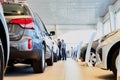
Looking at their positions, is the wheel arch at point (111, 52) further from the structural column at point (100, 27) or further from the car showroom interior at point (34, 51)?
the structural column at point (100, 27)

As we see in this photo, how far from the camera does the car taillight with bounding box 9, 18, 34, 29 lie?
495 centimetres

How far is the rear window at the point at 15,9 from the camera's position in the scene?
5.14 metres

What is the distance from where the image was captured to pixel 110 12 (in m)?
20.1

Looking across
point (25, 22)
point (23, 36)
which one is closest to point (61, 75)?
point (23, 36)

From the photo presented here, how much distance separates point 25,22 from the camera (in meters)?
5.00

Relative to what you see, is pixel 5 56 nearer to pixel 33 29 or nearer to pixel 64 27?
pixel 33 29

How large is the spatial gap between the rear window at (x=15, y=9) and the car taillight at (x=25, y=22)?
206mm

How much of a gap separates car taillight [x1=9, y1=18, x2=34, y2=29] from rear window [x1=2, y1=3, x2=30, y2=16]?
206mm

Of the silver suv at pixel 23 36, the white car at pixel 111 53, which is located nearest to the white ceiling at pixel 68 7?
the silver suv at pixel 23 36

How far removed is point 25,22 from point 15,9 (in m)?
0.42

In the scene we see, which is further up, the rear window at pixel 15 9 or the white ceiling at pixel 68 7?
the white ceiling at pixel 68 7

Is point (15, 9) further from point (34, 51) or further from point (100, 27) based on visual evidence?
point (100, 27)

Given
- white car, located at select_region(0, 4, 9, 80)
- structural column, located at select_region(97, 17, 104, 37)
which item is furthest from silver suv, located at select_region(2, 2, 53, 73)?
structural column, located at select_region(97, 17, 104, 37)

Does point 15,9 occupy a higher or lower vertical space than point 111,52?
higher
